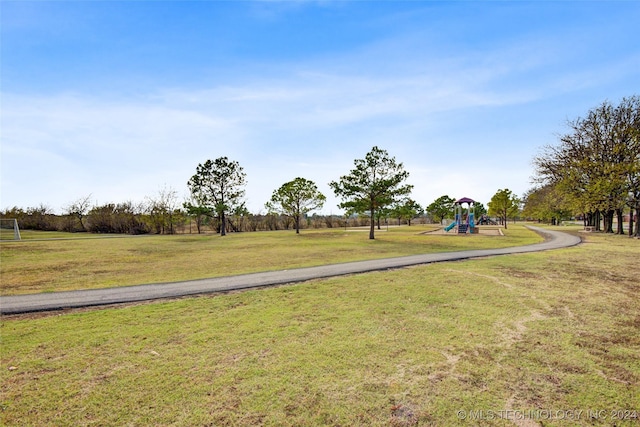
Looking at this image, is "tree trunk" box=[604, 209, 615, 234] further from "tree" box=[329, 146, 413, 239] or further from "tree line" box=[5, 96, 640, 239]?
"tree" box=[329, 146, 413, 239]

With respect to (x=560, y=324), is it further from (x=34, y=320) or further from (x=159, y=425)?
(x=34, y=320)

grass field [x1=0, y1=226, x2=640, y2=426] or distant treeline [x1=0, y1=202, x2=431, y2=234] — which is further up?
distant treeline [x1=0, y1=202, x2=431, y2=234]

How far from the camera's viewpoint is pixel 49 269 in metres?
12.0

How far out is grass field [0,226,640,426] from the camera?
316 cm

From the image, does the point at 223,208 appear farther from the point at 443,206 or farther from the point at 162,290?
the point at 443,206

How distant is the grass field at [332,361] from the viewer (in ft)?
10.4

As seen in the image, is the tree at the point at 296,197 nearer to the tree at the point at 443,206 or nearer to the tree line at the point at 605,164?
the tree line at the point at 605,164

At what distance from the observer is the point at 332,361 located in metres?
4.16

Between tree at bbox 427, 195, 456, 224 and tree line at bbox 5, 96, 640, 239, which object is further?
tree at bbox 427, 195, 456, 224

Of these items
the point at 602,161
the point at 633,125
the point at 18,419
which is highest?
the point at 633,125

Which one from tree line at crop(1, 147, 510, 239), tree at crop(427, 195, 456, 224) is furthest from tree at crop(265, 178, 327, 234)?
tree at crop(427, 195, 456, 224)

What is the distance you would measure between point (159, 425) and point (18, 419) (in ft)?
4.86

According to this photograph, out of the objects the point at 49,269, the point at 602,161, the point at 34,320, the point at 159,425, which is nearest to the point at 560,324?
the point at 159,425

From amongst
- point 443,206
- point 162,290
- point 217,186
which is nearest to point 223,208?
point 217,186
